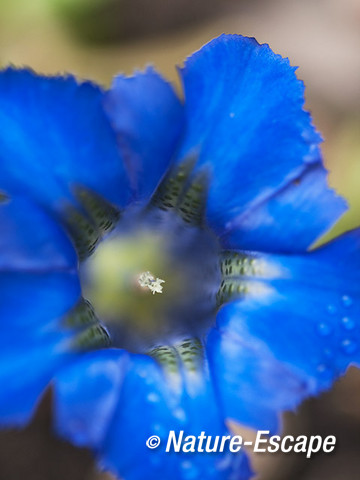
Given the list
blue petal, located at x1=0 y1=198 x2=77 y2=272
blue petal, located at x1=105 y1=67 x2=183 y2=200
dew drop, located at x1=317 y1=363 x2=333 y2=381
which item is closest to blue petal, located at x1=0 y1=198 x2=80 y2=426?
blue petal, located at x1=0 y1=198 x2=77 y2=272

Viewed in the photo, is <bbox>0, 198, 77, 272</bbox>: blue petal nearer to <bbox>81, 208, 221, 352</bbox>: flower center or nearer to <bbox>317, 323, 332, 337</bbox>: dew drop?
<bbox>81, 208, 221, 352</bbox>: flower center

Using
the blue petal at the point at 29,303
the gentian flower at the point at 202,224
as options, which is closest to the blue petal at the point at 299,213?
the gentian flower at the point at 202,224

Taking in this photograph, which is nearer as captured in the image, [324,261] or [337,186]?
[324,261]

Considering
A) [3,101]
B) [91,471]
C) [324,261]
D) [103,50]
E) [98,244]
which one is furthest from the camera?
[103,50]

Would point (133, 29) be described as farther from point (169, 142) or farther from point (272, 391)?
point (272, 391)

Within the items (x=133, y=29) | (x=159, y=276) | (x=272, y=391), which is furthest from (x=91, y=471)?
(x=133, y=29)

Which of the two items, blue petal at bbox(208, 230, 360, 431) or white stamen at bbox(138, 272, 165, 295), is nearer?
blue petal at bbox(208, 230, 360, 431)
